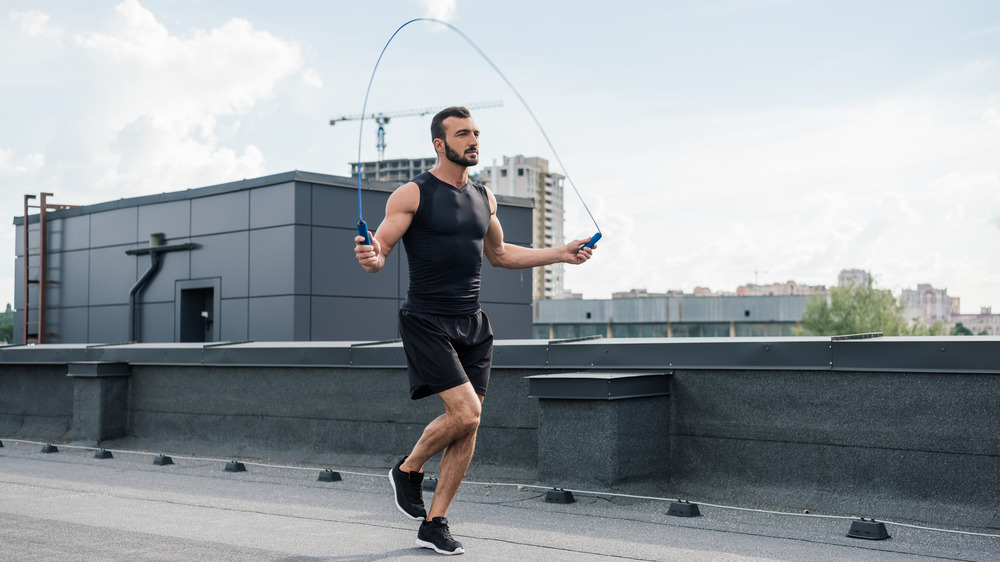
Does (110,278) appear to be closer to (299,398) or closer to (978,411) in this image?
(299,398)

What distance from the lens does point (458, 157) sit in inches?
193

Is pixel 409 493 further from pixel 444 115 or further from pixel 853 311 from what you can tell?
pixel 853 311

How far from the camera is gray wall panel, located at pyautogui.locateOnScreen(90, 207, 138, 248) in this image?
93.3ft

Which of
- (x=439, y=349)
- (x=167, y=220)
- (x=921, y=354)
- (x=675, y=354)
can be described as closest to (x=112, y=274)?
(x=167, y=220)

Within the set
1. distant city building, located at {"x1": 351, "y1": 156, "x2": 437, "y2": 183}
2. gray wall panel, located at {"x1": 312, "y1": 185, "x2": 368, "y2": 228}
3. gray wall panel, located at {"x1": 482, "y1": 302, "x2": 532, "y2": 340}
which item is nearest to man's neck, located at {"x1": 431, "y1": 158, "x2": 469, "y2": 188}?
gray wall panel, located at {"x1": 312, "y1": 185, "x2": 368, "y2": 228}

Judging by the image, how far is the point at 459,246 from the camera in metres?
4.84

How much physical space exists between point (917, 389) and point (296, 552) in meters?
3.47

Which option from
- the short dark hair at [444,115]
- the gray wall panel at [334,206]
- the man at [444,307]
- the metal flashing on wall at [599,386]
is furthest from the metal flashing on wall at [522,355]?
the gray wall panel at [334,206]

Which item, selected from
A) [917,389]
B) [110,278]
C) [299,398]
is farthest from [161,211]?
[917,389]

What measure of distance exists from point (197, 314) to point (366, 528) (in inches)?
911

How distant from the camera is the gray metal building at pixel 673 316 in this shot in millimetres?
100250

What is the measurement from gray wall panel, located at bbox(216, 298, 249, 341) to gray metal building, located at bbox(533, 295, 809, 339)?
74.9 m

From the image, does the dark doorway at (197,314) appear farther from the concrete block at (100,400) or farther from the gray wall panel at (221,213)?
the concrete block at (100,400)

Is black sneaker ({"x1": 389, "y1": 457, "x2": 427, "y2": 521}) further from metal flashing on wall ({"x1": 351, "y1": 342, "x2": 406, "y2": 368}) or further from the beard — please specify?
metal flashing on wall ({"x1": 351, "y1": 342, "x2": 406, "y2": 368})
